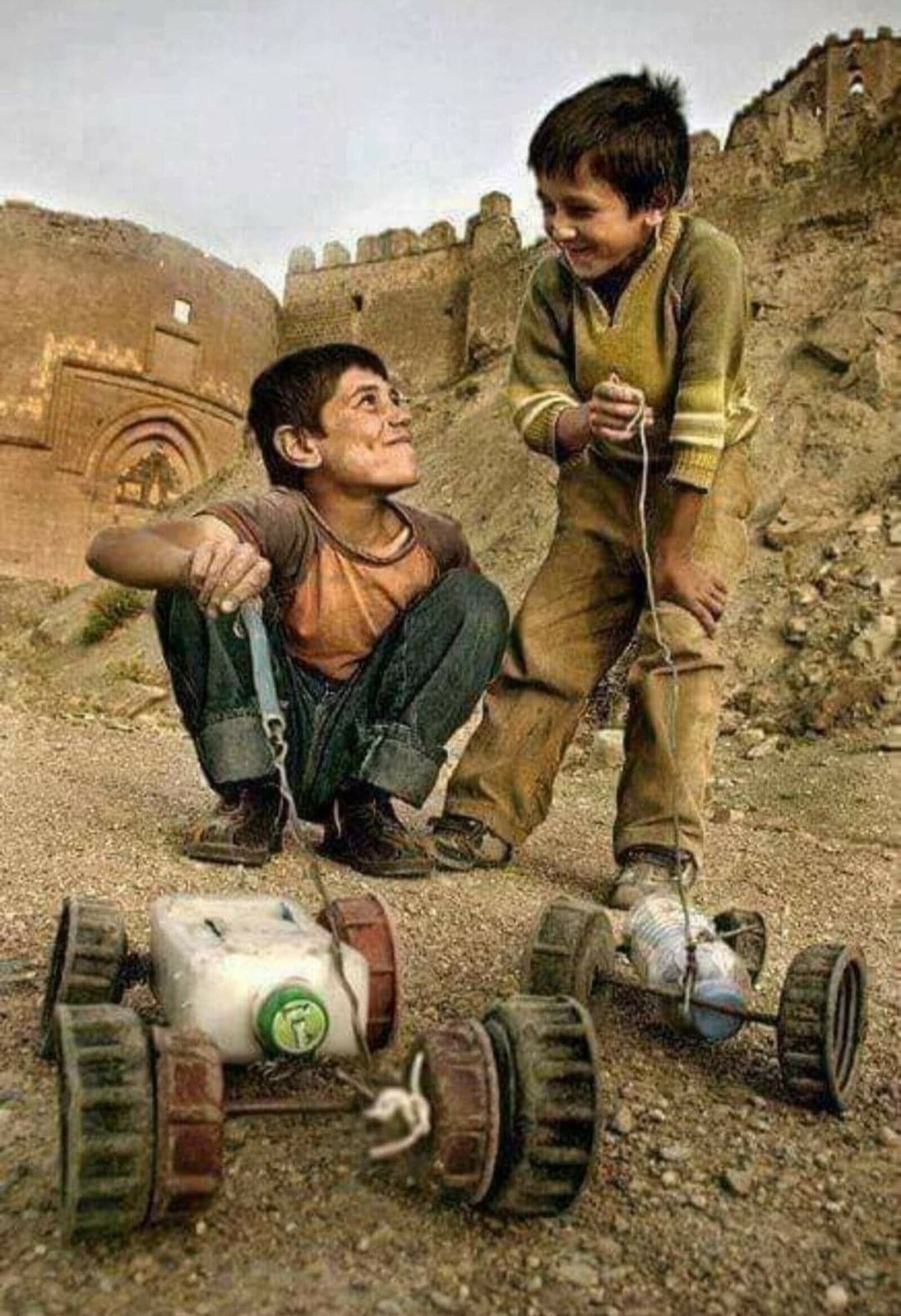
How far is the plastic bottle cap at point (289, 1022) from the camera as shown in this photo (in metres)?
1.21

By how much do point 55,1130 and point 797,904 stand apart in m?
2.02

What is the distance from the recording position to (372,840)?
275 centimetres

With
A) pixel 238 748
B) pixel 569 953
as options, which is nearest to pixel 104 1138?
pixel 569 953

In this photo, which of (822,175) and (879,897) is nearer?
(879,897)

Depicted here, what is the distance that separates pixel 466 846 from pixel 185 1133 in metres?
1.92

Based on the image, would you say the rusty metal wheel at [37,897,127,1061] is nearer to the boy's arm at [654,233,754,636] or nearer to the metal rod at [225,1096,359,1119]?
the metal rod at [225,1096,359,1119]

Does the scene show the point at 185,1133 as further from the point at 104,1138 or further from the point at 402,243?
the point at 402,243

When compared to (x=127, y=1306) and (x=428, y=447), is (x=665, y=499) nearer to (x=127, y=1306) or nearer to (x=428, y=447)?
(x=127, y=1306)

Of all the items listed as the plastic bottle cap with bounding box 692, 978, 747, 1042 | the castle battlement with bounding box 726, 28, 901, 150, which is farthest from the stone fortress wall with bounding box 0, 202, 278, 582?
the plastic bottle cap with bounding box 692, 978, 747, 1042

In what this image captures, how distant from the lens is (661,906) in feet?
6.09

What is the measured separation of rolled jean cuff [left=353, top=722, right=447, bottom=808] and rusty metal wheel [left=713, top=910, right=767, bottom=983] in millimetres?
1001

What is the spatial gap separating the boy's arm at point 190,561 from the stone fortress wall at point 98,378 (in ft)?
52.4

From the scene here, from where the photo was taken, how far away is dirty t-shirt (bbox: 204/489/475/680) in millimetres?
2572

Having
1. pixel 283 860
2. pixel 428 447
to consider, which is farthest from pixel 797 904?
pixel 428 447
